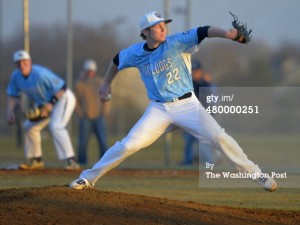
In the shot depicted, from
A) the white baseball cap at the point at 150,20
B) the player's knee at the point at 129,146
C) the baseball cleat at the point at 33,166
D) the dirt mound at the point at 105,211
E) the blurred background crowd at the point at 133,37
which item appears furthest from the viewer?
the blurred background crowd at the point at 133,37

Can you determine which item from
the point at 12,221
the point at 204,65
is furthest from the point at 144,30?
the point at 204,65

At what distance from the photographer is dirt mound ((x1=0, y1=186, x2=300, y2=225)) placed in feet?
23.1

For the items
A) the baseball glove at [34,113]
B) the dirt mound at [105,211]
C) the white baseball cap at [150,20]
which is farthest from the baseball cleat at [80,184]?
the baseball glove at [34,113]

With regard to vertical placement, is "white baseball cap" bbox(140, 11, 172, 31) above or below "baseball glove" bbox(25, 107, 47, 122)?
above

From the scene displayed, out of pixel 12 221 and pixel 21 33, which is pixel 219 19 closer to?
pixel 21 33

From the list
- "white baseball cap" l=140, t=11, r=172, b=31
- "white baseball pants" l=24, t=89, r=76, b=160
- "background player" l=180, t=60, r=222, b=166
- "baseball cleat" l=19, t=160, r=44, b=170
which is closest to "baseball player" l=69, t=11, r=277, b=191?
"white baseball cap" l=140, t=11, r=172, b=31

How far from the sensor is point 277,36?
1630 centimetres

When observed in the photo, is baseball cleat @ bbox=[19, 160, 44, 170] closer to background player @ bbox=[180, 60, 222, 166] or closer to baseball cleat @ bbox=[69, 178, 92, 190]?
background player @ bbox=[180, 60, 222, 166]

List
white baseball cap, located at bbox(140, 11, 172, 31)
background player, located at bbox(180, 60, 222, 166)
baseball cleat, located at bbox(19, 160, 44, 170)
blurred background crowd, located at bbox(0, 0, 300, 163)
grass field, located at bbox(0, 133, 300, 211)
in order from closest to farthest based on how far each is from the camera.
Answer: white baseball cap, located at bbox(140, 11, 172, 31), grass field, located at bbox(0, 133, 300, 211), baseball cleat, located at bbox(19, 160, 44, 170), background player, located at bbox(180, 60, 222, 166), blurred background crowd, located at bbox(0, 0, 300, 163)

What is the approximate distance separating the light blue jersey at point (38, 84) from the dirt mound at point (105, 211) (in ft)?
17.1

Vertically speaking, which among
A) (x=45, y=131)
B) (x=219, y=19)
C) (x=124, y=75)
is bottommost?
(x=45, y=131)

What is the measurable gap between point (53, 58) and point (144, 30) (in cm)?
991

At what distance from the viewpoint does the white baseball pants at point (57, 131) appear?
1338cm

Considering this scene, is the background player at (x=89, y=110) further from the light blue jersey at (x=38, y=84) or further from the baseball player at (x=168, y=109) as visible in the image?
the baseball player at (x=168, y=109)
